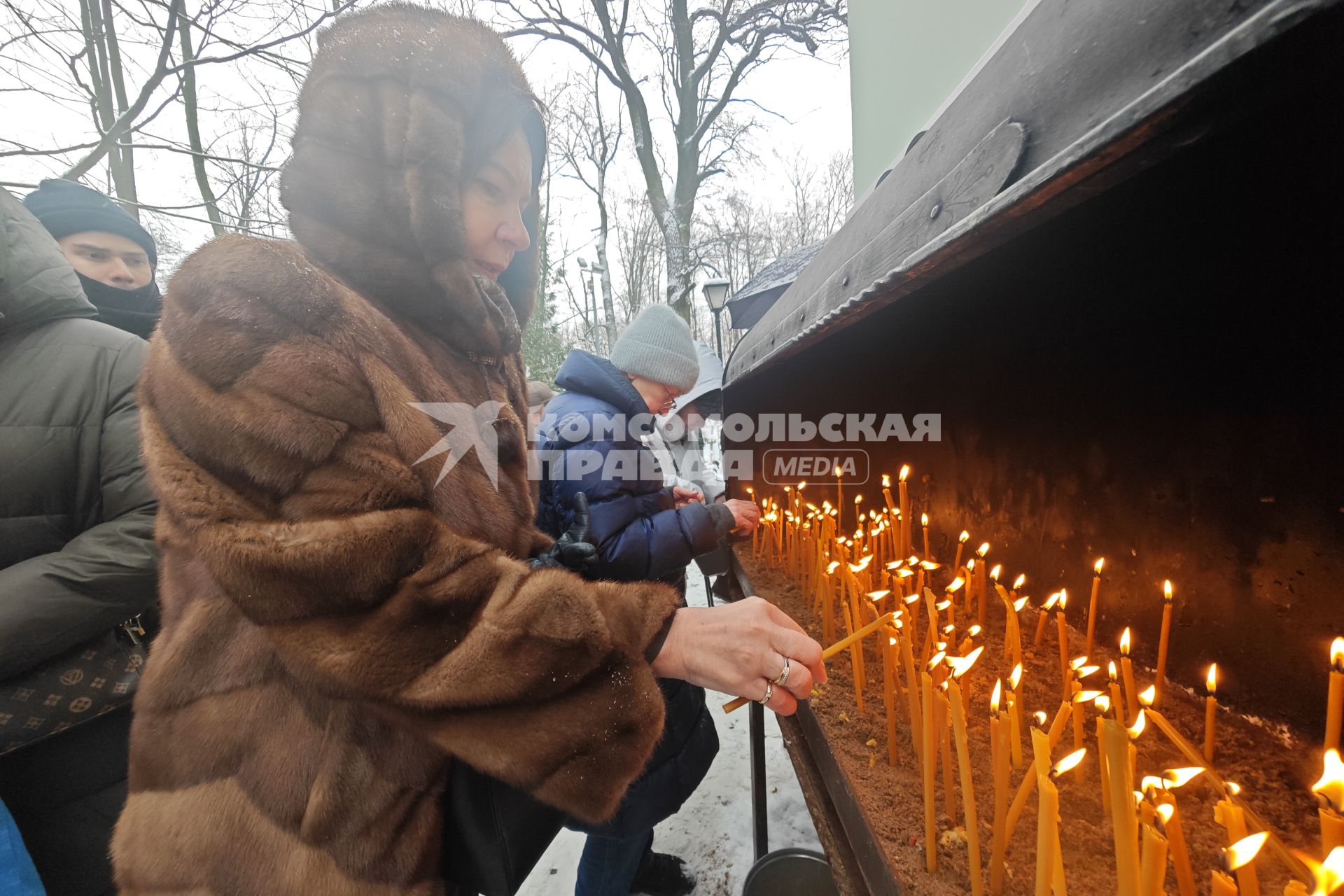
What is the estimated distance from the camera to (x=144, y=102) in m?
3.85

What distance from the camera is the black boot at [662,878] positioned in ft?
7.30

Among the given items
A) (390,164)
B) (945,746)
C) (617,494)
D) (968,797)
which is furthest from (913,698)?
(390,164)

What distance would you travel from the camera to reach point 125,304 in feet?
6.79

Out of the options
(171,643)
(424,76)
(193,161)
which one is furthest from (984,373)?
(193,161)

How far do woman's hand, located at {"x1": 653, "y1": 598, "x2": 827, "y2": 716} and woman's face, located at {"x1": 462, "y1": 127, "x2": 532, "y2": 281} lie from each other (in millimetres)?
1056

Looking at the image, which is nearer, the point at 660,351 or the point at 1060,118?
the point at 1060,118

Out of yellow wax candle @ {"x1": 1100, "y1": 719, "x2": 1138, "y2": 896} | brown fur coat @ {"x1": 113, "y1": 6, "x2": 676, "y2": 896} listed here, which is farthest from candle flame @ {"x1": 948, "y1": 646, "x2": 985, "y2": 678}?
brown fur coat @ {"x1": 113, "y1": 6, "x2": 676, "y2": 896}

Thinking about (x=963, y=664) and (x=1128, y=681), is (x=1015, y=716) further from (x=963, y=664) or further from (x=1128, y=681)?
(x=1128, y=681)

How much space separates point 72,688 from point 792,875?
2.33 meters

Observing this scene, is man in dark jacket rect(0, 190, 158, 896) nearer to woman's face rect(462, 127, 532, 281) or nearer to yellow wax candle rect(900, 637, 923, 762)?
woman's face rect(462, 127, 532, 281)

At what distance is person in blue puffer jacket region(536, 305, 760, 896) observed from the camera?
1.66m

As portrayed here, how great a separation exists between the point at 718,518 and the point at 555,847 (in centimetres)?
194

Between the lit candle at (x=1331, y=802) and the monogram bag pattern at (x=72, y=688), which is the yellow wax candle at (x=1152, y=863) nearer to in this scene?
the lit candle at (x=1331, y=802)

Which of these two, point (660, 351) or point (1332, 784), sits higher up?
point (660, 351)
